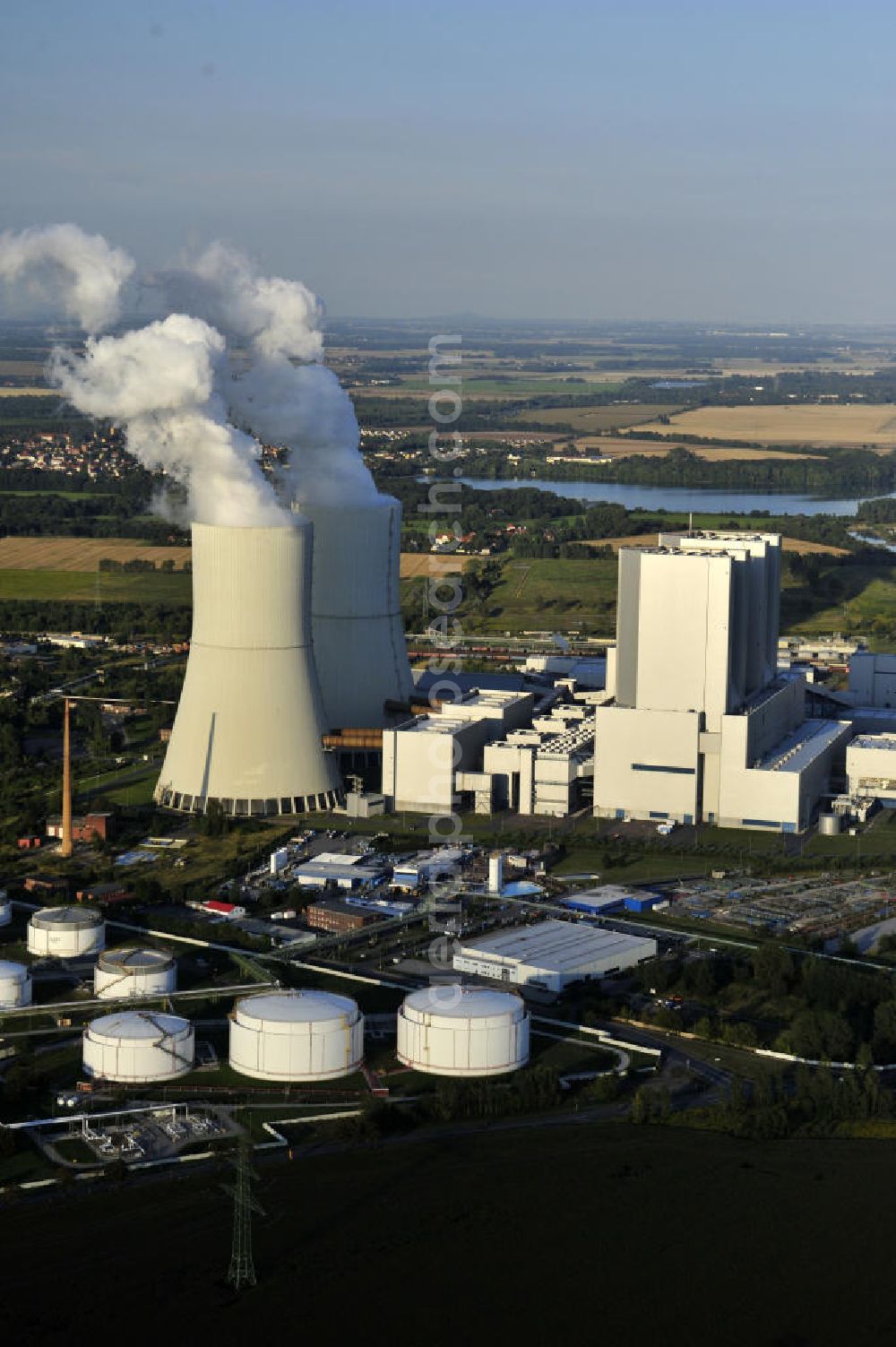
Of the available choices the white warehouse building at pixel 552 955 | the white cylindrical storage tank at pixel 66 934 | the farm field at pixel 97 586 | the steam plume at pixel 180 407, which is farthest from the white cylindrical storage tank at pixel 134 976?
the farm field at pixel 97 586

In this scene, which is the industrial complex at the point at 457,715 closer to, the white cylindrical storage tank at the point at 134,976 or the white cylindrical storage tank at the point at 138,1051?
the white cylindrical storage tank at the point at 134,976

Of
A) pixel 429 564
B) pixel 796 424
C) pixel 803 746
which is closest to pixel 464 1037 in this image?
pixel 803 746

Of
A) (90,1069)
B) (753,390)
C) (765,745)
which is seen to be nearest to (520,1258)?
(90,1069)

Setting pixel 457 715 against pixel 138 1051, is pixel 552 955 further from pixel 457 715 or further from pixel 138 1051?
pixel 457 715

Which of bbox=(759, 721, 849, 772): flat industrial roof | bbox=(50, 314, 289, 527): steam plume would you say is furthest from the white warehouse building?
bbox=(50, 314, 289, 527): steam plume

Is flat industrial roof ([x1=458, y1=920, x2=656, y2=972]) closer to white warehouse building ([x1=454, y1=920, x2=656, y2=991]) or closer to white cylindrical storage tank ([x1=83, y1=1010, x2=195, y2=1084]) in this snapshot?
white warehouse building ([x1=454, y1=920, x2=656, y2=991])
